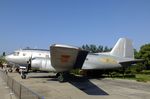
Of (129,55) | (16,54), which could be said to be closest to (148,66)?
(129,55)

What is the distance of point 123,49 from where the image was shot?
33.6 meters

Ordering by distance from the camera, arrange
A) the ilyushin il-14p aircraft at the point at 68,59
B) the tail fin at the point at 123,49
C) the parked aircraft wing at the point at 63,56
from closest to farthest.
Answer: the parked aircraft wing at the point at 63,56 → the ilyushin il-14p aircraft at the point at 68,59 → the tail fin at the point at 123,49

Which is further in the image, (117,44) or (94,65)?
(117,44)

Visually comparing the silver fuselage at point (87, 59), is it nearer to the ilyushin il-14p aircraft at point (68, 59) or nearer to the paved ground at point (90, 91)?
the ilyushin il-14p aircraft at point (68, 59)

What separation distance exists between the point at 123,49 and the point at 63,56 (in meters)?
12.6

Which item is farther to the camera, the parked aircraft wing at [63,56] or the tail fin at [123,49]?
the tail fin at [123,49]

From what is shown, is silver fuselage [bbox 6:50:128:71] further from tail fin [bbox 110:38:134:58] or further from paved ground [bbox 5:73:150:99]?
paved ground [bbox 5:73:150:99]

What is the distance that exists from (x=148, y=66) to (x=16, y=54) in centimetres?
4737

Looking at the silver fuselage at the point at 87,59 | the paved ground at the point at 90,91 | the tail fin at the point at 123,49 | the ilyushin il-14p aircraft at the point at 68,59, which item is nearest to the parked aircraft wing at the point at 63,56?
the ilyushin il-14p aircraft at the point at 68,59

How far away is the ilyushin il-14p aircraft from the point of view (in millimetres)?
23141

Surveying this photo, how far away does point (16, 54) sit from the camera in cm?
3144

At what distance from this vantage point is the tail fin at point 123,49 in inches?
1314

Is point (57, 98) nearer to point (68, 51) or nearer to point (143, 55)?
point (68, 51)

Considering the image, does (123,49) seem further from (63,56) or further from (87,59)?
(63,56)
